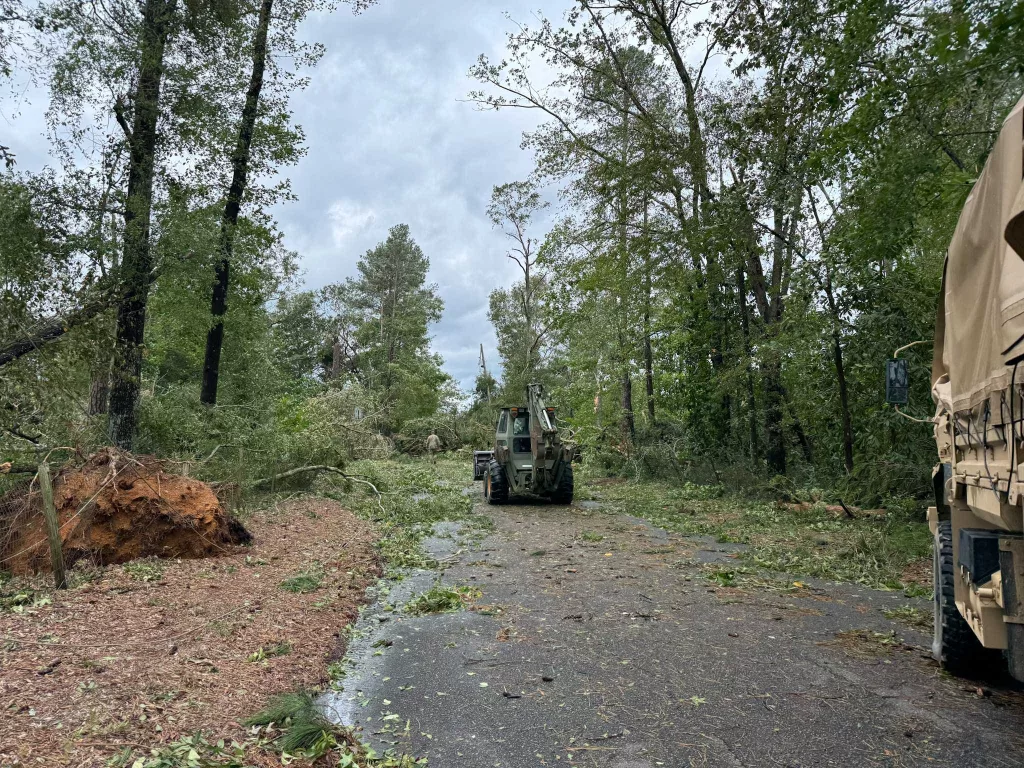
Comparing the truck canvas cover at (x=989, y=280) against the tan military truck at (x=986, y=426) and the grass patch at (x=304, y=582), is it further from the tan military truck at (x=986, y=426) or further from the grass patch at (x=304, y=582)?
the grass patch at (x=304, y=582)

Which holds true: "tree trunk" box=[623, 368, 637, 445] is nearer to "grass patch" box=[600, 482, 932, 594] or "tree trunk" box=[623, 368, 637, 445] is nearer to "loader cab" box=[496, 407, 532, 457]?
"grass patch" box=[600, 482, 932, 594]

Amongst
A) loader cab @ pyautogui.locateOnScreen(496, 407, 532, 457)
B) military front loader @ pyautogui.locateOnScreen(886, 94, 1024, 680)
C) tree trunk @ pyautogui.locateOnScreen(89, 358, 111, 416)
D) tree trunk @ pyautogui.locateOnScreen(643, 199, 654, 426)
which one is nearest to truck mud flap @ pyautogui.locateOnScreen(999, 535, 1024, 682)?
military front loader @ pyautogui.locateOnScreen(886, 94, 1024, 680)

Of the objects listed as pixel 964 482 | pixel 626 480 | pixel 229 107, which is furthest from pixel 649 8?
pixel 964 482

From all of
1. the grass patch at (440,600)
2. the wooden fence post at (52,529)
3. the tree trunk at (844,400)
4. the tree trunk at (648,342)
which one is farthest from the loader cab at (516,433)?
the wooden fence post at (52,529)

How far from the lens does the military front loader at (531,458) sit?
15.0 meters

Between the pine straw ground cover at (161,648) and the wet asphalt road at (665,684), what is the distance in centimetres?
52

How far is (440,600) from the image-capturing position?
22.3 feet

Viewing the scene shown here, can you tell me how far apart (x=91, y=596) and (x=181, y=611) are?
1021 millimetres

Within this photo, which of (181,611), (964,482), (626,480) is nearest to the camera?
(964,482)

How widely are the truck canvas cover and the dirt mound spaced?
7656mm

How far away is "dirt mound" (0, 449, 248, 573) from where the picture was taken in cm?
709

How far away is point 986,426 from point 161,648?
17.2ft

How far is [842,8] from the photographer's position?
28.2 ft

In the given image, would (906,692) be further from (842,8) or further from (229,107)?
(229,107)
